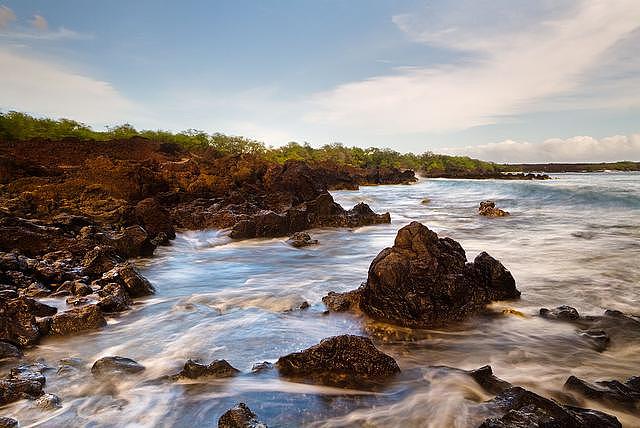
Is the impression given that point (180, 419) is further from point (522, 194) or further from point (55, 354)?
point (522, 194)

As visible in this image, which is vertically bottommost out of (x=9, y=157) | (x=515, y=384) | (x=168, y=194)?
(x=515, y=384)

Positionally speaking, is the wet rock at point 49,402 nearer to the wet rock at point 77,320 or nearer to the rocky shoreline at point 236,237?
the rocky shoreline at point 236,237

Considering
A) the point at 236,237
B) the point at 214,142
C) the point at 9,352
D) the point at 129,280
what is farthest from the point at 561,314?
the point at 214,142

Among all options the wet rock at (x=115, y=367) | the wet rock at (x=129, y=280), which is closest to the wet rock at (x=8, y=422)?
the wet rock at (x=115, y=367)

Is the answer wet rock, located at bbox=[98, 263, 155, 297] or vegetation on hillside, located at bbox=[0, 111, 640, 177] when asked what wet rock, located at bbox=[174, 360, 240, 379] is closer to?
wet rock, located at bbox=[98, 263, 155, 297]

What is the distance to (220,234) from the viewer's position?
42.8 ft

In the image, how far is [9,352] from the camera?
13.9 feet

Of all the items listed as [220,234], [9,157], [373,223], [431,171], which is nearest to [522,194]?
[373,223]

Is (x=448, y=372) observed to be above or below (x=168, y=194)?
below

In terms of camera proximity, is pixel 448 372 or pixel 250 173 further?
pixel 250 173

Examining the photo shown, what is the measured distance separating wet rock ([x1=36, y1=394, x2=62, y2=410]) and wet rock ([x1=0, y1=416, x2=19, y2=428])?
27 cm

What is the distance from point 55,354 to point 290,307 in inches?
120

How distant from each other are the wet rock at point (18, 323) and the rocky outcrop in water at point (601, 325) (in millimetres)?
6362

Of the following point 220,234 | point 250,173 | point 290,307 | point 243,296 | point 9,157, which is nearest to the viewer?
point 290,307
